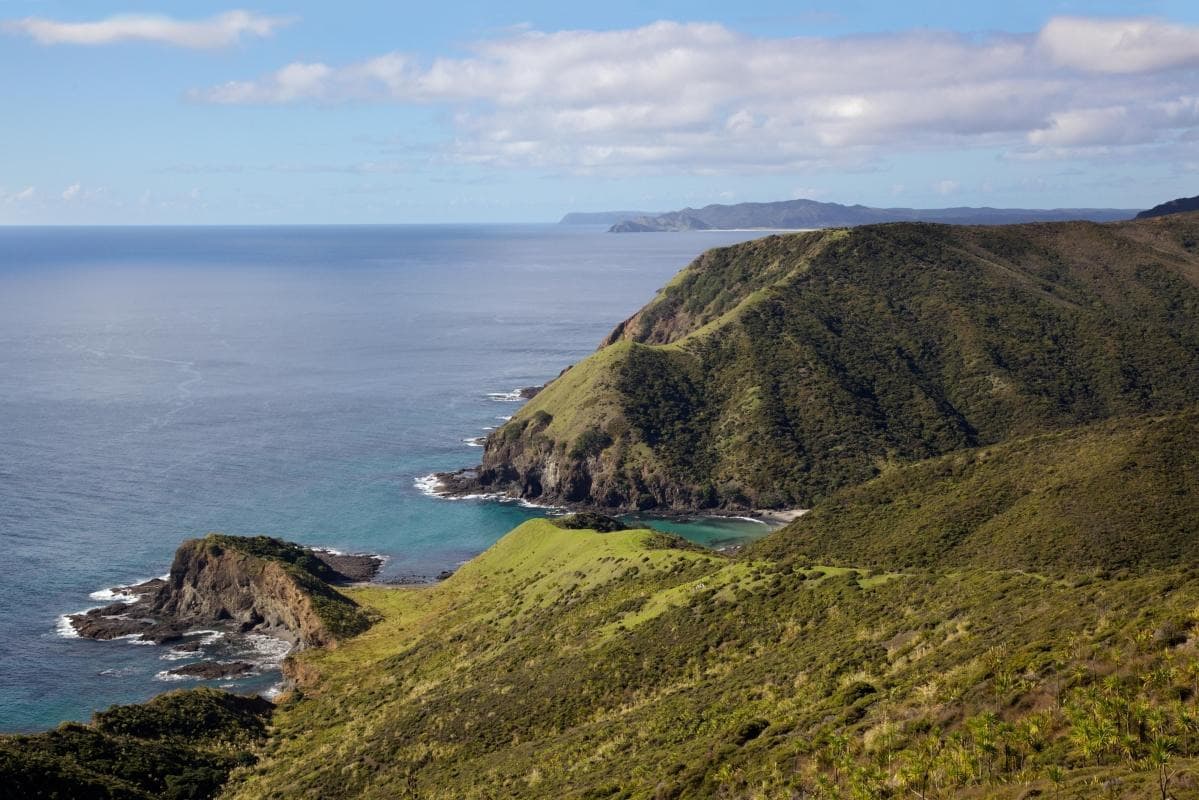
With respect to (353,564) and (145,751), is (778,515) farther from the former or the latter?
(145,751)

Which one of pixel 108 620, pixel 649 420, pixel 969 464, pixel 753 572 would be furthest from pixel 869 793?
pixel 649 420

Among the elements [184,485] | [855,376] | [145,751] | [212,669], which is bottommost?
[212,669]

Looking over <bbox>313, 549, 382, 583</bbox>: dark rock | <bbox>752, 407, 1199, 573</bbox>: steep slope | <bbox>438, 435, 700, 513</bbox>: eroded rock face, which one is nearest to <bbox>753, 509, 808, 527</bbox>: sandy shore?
<bbox>438, 435, 700, 513</bbox>: eroded rock face

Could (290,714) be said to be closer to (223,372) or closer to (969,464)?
(969,464)

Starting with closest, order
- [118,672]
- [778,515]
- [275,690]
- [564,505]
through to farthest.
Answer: [275,690] → [118,672] → [778,515] → [564,505]

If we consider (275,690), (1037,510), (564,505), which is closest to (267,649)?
(275,690)

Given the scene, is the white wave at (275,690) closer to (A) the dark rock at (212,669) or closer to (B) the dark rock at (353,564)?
(A) the dark rock at (212,669)

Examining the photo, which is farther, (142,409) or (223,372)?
(223,372)
